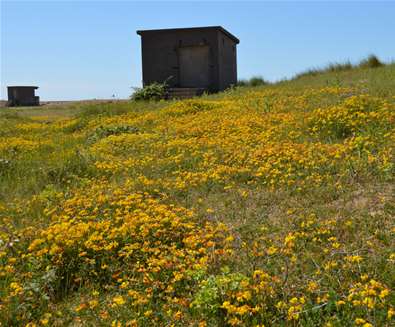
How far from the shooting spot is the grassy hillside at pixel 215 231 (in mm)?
3365

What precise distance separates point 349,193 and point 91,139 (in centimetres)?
737

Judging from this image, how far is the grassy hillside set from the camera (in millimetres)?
3365

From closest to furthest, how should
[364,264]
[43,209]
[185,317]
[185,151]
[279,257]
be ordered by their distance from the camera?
[185,317], [364,264], [279,257], [43,209], [185,151]

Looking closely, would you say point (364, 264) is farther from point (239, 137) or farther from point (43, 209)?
point (239, 137)

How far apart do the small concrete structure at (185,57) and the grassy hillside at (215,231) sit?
14545 millimetres

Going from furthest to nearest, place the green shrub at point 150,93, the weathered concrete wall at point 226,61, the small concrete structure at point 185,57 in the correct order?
the weathered concrete wall at point 226,61
the small concrete structure at point 185,57
the green shrub at point 150,93

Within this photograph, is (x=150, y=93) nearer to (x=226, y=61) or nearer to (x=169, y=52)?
(x=169, y=52)

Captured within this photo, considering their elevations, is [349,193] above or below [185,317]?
above

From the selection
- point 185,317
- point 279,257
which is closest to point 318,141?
point 279,257

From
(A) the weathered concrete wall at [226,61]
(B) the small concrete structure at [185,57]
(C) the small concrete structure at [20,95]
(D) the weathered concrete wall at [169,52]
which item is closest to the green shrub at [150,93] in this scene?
(B) the small concrete structure at [185,57]

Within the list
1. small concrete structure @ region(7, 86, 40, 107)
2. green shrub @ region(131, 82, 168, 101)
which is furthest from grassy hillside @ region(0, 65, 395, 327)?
small concrete structure @ region(7, 86, 40, 107)

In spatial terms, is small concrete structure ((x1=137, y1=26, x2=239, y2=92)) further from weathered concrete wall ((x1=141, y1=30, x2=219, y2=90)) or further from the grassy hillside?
the grassy hillside

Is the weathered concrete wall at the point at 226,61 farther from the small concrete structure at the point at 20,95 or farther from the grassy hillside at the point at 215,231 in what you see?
the small concrete structure at the point at 20,95

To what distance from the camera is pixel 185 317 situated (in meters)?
3.42
